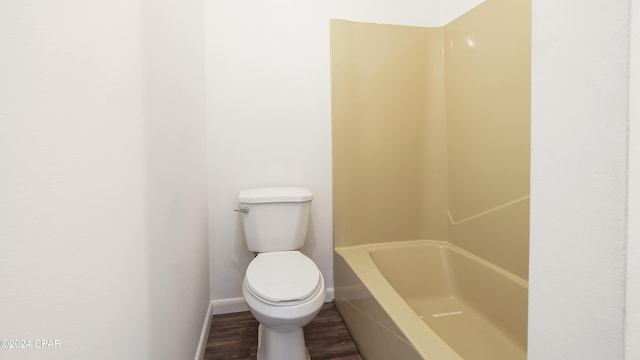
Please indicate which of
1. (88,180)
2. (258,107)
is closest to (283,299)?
(88,180)

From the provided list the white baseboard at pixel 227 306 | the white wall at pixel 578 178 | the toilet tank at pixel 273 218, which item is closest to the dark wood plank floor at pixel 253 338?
the white baseboard at pixel 227 306

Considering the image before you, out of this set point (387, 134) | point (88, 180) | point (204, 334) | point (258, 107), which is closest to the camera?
point (88, 180)

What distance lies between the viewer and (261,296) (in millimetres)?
1132

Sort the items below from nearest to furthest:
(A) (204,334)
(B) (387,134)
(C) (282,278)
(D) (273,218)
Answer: (C) (282,278) < (A) (204,334) < (D) (273,218) < (B) (387,134)

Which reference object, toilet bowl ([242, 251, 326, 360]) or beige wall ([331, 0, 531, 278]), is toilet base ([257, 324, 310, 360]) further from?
beige wall ([331, 0, 531, 278])

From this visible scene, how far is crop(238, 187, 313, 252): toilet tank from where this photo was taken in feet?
5.30

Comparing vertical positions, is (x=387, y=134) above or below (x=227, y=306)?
above

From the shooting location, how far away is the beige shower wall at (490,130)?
1.33m

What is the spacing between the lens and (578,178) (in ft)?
1.25

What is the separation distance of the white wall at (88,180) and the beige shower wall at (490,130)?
57.7 inches

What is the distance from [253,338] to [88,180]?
137 cm

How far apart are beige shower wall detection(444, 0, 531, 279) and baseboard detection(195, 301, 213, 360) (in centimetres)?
152

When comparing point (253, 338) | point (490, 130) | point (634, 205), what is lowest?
point (253, 338)

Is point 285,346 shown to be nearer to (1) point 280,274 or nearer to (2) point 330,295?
Answer: (1) point 280,274
